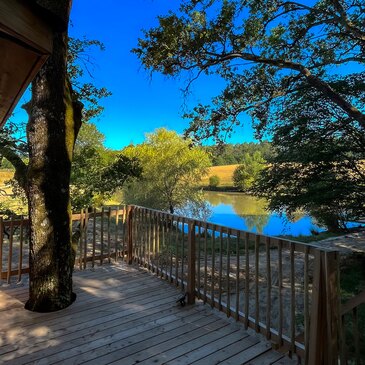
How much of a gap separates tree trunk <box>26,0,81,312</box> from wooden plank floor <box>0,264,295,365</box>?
28 centimetres

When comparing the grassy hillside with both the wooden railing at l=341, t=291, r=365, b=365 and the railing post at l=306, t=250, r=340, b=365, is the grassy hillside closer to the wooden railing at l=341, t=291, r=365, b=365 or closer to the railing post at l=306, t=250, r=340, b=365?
the wooden railing at l=341, t=291, r=365, b=365

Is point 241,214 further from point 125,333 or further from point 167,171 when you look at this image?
point 125,333

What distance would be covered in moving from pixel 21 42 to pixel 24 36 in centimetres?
14

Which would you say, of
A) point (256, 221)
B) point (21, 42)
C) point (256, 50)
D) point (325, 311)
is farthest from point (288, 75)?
point (256, 221)

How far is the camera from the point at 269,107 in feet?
24.7

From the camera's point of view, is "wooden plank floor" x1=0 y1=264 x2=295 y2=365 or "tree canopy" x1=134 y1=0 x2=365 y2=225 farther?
"tree canopy" x1=134 y1=0 x2=365 y2=225

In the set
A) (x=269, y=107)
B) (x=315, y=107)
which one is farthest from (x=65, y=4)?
(x=315, y=107)

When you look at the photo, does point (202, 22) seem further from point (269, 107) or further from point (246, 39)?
point (269, 107)

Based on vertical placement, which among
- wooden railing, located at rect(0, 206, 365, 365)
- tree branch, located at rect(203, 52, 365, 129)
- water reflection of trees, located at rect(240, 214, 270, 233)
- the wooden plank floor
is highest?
tree branch, located at rect(203, 52, 365, 129)

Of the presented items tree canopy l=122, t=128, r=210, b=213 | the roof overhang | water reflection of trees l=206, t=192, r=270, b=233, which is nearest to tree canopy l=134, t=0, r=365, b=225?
the roof overhang

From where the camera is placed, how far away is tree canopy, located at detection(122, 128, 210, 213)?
19078 mm

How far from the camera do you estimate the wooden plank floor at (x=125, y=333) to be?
2561 millimetres

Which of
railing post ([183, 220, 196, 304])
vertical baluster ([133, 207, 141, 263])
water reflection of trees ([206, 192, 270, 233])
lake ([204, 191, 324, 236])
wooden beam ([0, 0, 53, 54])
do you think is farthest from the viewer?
water reflection of trees ([206, 192, 270, 233])

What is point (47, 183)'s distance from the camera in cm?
348
